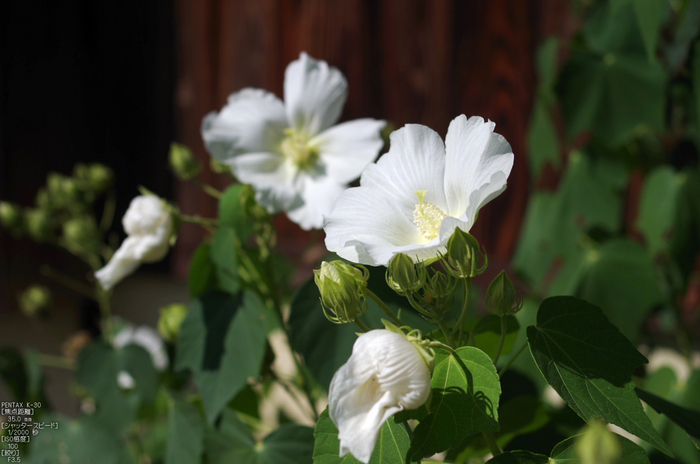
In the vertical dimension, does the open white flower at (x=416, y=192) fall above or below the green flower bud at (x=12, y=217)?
above

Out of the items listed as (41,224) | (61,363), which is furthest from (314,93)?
(61,363)

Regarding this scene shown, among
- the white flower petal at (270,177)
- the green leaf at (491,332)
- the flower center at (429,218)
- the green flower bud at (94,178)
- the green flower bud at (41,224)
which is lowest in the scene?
the green flower bud at (41,224)

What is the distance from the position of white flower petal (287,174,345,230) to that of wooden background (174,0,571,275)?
0.80 m

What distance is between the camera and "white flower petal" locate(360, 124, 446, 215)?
1.34 ft

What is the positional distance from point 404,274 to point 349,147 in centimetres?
29

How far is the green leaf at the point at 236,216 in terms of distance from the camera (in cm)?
62

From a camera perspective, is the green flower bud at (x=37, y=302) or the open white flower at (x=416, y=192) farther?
the green flower bud at (x=37, y=302)

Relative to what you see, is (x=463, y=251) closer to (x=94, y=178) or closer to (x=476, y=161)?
(x=476, y=161)

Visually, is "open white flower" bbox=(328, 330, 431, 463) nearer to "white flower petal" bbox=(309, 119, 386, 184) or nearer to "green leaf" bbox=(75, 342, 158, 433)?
"white flower petal" bbox=(309, 119, 386, 184)

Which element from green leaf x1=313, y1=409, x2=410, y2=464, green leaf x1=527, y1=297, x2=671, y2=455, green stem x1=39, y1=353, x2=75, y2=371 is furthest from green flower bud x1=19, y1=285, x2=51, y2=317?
Answer: green leaf x1=527, y1=297, x2=671, y2=455

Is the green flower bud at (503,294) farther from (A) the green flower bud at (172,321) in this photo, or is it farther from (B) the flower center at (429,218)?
(A) the green flower bud at (172,321)

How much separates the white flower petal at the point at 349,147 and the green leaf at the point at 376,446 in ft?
0.92

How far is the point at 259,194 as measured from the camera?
1.84 ft

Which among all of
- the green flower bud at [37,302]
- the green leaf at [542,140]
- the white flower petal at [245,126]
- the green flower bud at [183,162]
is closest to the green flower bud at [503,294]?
the white flower petal at [245,126]
